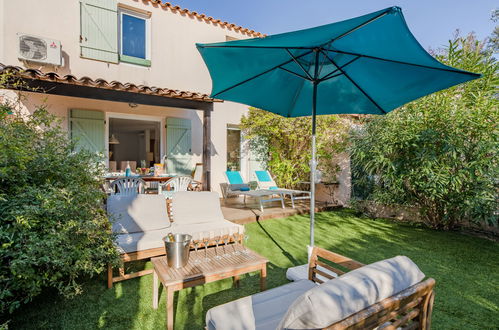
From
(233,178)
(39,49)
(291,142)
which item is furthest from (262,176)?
(39,49)

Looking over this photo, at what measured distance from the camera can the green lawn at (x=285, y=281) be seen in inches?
96.3

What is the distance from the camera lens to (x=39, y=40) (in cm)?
568

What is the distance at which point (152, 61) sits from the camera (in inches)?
290

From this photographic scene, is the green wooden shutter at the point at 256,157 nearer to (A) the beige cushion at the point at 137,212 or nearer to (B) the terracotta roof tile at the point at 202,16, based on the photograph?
(B) the terracotta roof tile at the point at 202,16

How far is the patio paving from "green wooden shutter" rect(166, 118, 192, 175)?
158 centimetres

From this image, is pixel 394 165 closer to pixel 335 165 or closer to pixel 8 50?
pixel 335 165

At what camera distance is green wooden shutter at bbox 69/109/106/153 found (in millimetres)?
6223

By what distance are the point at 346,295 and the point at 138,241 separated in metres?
2.75

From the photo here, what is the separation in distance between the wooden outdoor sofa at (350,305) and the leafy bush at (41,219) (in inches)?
47.7

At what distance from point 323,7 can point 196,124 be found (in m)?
5.60

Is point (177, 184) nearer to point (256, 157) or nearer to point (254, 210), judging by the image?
point (254, 210)

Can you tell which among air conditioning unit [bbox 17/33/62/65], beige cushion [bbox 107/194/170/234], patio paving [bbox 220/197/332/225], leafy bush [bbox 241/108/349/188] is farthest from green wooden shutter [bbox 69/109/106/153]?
leafy bush [bbox 241/108/349/188]

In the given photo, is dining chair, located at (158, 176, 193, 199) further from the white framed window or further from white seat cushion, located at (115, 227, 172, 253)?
the white framed window

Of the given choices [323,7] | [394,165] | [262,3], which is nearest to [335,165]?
[394,165]
